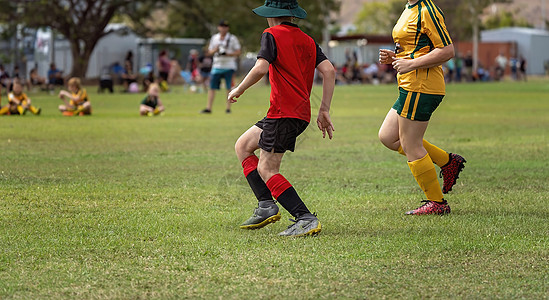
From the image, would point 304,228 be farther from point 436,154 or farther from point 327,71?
point 436,154

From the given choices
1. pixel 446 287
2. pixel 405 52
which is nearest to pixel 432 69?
pixel 405 52

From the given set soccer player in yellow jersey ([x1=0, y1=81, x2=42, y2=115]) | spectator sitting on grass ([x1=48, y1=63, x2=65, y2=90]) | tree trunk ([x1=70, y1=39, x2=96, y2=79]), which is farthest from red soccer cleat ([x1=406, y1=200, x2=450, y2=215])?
tree trunk ([x1=70, y1=39, x2=96, y2=79])

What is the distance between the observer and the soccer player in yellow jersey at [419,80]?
23.1 feet

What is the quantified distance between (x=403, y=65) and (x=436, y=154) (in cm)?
107

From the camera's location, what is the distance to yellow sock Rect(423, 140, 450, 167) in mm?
7723

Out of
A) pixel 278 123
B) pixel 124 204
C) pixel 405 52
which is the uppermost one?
pixel 405 52

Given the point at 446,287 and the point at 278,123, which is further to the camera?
the point at 278,123

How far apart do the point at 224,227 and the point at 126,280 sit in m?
1.74

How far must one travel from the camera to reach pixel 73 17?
50969 millimetres

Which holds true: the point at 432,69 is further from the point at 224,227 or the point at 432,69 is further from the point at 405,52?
the point at 224,227

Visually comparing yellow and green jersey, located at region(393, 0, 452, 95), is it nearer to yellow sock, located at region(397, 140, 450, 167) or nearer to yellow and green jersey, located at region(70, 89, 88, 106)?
yellow sock, located at region(397, 140, 450, 167)

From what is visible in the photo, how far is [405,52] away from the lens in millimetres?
7285

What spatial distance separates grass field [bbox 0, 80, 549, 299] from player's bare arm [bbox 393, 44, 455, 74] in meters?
0.94

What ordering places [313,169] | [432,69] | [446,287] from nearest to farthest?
[446,287] → [432,69] → [313,169]
